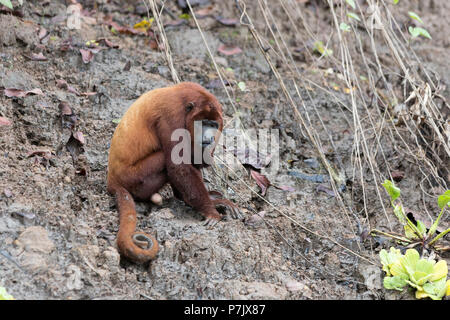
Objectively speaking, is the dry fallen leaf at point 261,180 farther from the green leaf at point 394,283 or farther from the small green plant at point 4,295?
the small green plant at point 4,295

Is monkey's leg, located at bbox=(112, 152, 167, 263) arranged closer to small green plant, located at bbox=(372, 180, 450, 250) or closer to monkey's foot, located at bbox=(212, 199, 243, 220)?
monkey's foot, located at bbox=(212, 199, 243, 220)

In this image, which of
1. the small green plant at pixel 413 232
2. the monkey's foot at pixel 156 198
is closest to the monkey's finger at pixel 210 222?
the monkey's foot at pixel 156 198

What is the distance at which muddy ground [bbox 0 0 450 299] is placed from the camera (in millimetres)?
3650

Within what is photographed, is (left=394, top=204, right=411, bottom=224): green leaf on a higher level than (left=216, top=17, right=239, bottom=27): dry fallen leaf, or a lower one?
lower

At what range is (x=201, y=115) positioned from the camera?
4434 mm

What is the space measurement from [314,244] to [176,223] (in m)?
1.12

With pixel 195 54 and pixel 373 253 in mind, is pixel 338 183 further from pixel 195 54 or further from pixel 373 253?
pixel 195 54

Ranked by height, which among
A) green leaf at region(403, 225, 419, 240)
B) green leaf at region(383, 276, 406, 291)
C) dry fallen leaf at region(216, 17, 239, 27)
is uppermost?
dry fallen leaf at region(216, 17, 239, 27)

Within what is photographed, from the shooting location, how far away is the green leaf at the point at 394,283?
3.87m

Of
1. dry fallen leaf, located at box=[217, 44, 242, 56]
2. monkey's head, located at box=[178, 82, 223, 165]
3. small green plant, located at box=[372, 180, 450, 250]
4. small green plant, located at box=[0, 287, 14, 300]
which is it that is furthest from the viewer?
dry fallen leaf, located at box=[217, 44, 242, 56]

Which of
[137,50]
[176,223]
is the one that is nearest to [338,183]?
[176,223]

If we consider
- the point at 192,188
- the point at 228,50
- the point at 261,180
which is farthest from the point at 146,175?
the point at 228,50

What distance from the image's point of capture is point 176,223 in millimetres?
4273

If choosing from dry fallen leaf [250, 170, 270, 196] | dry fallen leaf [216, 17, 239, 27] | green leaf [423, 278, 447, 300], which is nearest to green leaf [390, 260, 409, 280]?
green leaf [423, 278, 447, 300]
